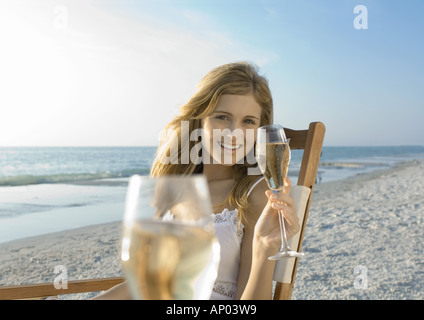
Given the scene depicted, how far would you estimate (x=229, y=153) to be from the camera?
87.6 inches

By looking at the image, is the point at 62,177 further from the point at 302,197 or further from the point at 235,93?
the point at 302,197

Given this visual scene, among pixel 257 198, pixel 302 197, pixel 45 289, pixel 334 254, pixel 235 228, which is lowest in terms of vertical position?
pixel 334 254

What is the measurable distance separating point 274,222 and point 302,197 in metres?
0.45

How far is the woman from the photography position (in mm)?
2047

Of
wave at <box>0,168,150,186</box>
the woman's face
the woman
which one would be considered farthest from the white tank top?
wave at <box>0,168,150,186</box>

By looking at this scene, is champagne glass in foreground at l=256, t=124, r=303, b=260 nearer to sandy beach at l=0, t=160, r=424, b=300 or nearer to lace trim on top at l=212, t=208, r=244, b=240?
lace trim on top at l=212, t=208, r=244, b=240

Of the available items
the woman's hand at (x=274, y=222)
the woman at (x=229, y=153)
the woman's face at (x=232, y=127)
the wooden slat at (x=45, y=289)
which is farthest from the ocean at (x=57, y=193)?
the woman's hand at (x=274, y=222)

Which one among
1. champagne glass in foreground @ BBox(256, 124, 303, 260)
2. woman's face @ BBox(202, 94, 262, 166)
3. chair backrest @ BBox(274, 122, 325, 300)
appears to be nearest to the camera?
champagne glass in foreground @ BBox(256, 124, 303, 260)

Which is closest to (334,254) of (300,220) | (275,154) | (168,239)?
(300,220)

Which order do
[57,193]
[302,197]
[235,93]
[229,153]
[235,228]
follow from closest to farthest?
1. [302,197]
2. [235,228]
3. [229,153]
4. [235,93]
5. [57,193]

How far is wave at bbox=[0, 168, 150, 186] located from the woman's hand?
67.7ft
